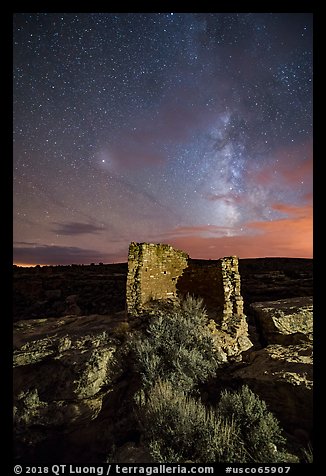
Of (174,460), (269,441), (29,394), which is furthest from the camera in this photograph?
(29,394)

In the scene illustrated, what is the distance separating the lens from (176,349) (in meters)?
5.87

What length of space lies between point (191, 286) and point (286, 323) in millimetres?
2912

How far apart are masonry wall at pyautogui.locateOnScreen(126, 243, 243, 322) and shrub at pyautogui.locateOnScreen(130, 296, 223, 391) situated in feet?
1.74

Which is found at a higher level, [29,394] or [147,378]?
[147,378]

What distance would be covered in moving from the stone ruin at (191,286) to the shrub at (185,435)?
9.16 ft

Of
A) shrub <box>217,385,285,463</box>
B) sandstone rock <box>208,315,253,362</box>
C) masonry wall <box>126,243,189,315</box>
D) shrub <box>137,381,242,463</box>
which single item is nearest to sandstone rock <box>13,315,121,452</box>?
masonry wall <box>126,243,189,315</box>

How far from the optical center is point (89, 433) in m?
5.07

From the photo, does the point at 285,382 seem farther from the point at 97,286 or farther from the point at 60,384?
the point at 97,286

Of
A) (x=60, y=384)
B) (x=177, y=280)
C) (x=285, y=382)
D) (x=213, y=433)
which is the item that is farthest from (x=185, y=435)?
(x=177, y=280)

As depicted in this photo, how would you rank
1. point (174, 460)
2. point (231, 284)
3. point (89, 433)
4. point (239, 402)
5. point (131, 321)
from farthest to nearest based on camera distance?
point (231, 284)
point (131, 321)
point (89, 433)
point (239, 402)
point (174, 460)
